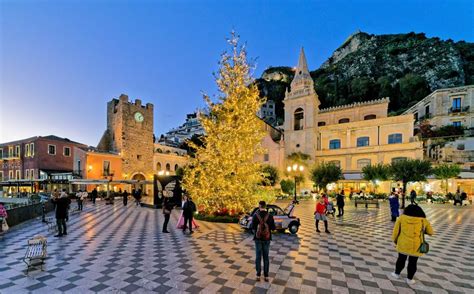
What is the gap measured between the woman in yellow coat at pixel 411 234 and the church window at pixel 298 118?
A: 3136 cm

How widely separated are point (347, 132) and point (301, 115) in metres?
7.54

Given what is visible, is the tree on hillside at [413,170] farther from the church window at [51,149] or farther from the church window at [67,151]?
the church window at [51,149]

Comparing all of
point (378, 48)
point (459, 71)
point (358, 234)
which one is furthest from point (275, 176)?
point (378, 48)

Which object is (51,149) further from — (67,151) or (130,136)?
(130,136)

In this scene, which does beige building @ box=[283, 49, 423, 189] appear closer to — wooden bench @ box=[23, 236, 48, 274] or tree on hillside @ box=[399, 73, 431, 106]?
tree on hillside @ box=[399, 73, 431, 106]

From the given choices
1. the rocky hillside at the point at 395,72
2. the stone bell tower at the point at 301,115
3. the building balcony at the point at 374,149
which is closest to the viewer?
the building balcony at the point at 374,149

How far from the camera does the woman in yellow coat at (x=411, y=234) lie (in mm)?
4836

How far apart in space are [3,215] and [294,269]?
1190 cm

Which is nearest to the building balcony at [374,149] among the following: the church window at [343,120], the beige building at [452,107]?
the church window at [343,120]

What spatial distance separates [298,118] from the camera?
36219 millimetres

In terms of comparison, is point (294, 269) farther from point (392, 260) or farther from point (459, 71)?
point (459, 71)

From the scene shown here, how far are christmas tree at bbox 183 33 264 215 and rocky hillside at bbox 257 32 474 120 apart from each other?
4684cm

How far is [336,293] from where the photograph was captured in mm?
4543

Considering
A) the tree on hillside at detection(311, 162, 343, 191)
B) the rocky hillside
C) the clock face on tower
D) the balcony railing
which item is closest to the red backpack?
the tree on hillside at detection(311, 162, 343, 191)
